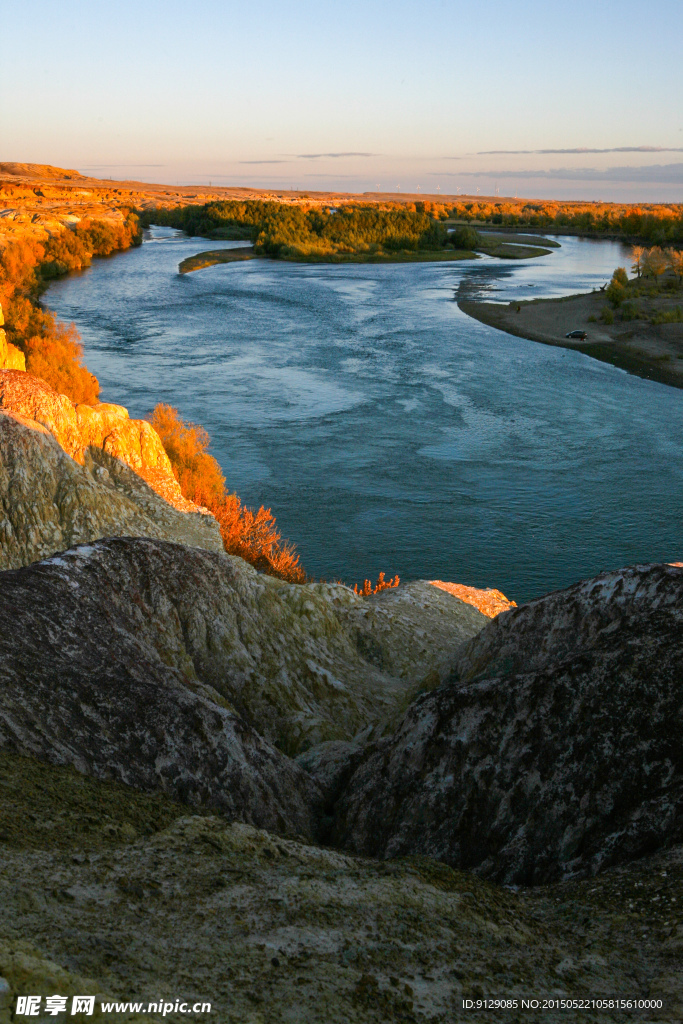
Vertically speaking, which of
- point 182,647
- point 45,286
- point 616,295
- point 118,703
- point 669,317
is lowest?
Result: point 182,647

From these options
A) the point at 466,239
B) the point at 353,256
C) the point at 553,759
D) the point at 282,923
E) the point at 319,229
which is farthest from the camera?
the point at 319,229

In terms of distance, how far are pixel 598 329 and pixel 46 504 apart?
199 ft

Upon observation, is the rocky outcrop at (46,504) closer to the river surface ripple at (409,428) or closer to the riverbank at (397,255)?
the river surface ripple at (409,428)

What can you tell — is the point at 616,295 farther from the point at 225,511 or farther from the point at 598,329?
the point at 225,511

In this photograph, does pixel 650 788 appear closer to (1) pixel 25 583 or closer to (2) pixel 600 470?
(1) pixel 25 583

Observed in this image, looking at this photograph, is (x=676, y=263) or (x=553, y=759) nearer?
(x=553, y=759)

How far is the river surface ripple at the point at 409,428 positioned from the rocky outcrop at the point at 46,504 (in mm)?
10089

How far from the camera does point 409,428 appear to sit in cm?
4262

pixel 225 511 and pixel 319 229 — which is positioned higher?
pixel 319 229

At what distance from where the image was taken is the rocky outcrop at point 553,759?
764cm

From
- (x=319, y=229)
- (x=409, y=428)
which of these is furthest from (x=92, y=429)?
(x=319, y=229)

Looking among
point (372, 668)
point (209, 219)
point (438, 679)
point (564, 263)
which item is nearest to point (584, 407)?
Result: point (372, 668)

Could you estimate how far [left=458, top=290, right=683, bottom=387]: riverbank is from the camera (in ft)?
196

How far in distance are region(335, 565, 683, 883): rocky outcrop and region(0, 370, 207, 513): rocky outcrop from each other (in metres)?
14.5
